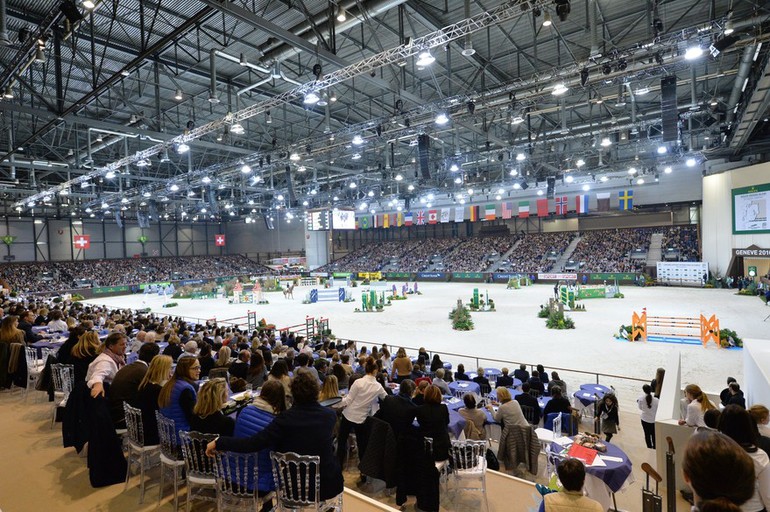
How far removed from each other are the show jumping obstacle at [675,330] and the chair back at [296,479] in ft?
47.5

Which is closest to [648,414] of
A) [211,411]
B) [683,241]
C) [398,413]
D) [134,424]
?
[398,413]

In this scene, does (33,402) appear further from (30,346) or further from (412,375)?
(412,375)

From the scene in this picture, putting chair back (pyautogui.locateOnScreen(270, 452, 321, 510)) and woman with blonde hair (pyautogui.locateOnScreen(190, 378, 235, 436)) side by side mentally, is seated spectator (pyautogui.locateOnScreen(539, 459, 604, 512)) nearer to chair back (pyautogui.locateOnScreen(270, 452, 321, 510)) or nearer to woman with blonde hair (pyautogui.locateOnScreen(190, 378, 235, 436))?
chair back (pyautogui.locateOnScreen(270, 452, 321, 510))

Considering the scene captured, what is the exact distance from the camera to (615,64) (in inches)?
456

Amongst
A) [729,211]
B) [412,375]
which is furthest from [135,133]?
[729,211]

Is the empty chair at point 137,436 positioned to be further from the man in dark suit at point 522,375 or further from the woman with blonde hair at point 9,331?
the man in dark suit at point 522,375

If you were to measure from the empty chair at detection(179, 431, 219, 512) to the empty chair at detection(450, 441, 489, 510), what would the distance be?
2.39 m

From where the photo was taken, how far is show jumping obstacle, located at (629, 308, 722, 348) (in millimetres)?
13662

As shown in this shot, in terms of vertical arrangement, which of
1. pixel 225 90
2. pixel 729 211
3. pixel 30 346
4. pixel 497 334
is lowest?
pixel 497 334

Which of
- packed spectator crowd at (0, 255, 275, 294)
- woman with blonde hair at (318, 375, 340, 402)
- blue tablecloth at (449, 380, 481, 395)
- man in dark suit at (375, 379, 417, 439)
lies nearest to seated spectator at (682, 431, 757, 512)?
man in dark suit at (375, 379, 417, 439)

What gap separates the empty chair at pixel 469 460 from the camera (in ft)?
14.2

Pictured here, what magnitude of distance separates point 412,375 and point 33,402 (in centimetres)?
653

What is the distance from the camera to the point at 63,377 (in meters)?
5.90

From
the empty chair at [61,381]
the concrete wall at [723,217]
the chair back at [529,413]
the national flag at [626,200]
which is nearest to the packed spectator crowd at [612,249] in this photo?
the national flag at [626,200]
